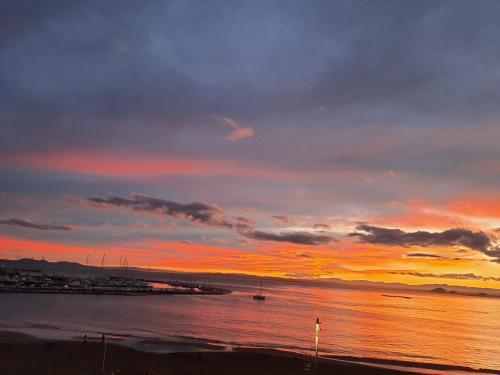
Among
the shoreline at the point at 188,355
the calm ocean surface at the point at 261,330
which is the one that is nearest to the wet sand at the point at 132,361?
the shoreline at the point at 188,355

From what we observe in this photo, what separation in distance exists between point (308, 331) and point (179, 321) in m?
22.5

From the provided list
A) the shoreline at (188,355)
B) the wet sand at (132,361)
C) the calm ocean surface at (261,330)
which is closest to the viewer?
the wet sand at (132,361)

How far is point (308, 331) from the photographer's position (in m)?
72.6

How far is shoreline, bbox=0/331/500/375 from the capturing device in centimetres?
3969

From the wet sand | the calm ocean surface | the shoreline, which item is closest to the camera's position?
the wet sand

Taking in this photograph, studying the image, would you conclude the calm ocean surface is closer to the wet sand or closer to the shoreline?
the shoreline

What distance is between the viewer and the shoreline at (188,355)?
130 feet

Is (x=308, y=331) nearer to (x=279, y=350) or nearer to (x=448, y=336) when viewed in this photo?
(x=279, y=350)

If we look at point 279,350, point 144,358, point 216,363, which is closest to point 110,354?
point 144,358

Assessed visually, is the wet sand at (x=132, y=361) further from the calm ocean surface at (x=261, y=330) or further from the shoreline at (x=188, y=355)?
the calm ocean surface at (x=261, y=330)

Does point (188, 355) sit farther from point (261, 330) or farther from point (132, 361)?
point (261, 330)

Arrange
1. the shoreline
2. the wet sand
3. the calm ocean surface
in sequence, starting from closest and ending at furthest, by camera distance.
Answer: the wet sand < the shoreline < the calm ocean surface

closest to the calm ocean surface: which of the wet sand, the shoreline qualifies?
the shoreline

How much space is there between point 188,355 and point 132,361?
6.24 metres
